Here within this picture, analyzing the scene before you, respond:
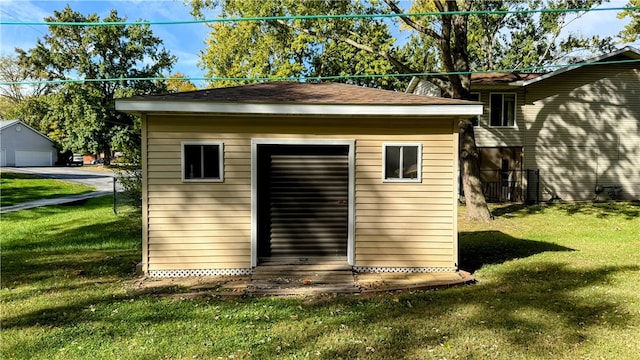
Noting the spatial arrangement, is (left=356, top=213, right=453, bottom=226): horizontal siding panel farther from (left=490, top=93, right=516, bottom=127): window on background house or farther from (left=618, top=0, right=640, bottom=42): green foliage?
(left=618, top=0, right=640, bottom=42): green foliage

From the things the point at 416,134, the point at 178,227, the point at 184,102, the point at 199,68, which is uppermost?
the point at 199,68

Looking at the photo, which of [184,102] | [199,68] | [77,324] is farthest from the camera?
[199,68]

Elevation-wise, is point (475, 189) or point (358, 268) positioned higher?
point (475, 189)

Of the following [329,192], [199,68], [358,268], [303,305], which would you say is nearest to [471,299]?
[358,268]

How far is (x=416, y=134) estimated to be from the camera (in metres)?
6.62

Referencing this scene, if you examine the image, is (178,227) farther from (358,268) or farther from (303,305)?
(358,268)

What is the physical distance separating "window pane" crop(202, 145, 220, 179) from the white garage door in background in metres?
43.2

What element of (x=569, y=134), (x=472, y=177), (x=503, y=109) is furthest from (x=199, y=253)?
(x=569, y=134)

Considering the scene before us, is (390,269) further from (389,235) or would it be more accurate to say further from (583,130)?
(583,130)

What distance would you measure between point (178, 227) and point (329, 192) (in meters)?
2.59

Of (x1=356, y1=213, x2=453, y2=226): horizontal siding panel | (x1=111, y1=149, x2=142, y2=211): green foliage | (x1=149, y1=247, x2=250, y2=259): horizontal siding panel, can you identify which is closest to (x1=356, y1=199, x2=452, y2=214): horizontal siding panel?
(x1=356, y1=213, x2=453, y2=226): horizontal siding panel

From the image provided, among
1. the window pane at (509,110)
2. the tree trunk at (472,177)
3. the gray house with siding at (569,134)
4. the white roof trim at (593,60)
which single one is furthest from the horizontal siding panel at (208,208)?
the window pane at (509,110)

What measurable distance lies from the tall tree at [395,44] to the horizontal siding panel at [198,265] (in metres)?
6.11

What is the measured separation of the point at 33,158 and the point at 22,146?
219 centimetres
